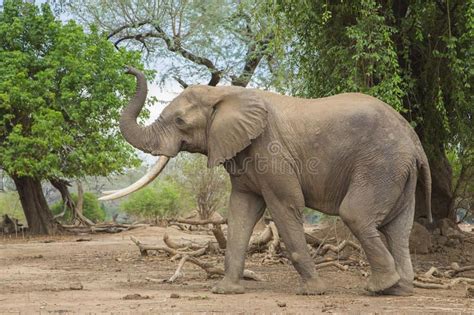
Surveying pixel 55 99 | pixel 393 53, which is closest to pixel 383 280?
pixel 393 53

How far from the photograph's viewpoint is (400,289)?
28.9 feet

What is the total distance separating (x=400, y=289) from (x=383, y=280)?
37 centimetres

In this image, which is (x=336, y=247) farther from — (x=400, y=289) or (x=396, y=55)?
(x=400, y=289)

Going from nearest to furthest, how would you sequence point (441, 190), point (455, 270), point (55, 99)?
point (455, 270) < point (441, 190) < point (55, 99)

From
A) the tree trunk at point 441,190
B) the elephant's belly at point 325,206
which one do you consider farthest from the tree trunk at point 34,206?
the elephant's belly at point 325,206

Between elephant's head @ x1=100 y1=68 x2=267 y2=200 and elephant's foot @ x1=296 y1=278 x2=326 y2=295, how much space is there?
164cm

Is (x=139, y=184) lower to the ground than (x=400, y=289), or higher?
higher

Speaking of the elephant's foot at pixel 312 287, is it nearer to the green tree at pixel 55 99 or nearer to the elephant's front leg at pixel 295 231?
the elephant's front leg at pixel 295 231

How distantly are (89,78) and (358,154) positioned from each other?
1551 centimetres

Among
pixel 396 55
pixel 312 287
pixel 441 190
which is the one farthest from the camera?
pixel 441 190

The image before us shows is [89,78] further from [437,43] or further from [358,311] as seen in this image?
[358,311]

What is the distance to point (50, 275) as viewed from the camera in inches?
463

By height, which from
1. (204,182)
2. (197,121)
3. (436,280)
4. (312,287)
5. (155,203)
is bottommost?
(436,280)

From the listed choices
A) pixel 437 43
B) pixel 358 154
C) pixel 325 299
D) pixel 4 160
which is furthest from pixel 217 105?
pixel 4 160
